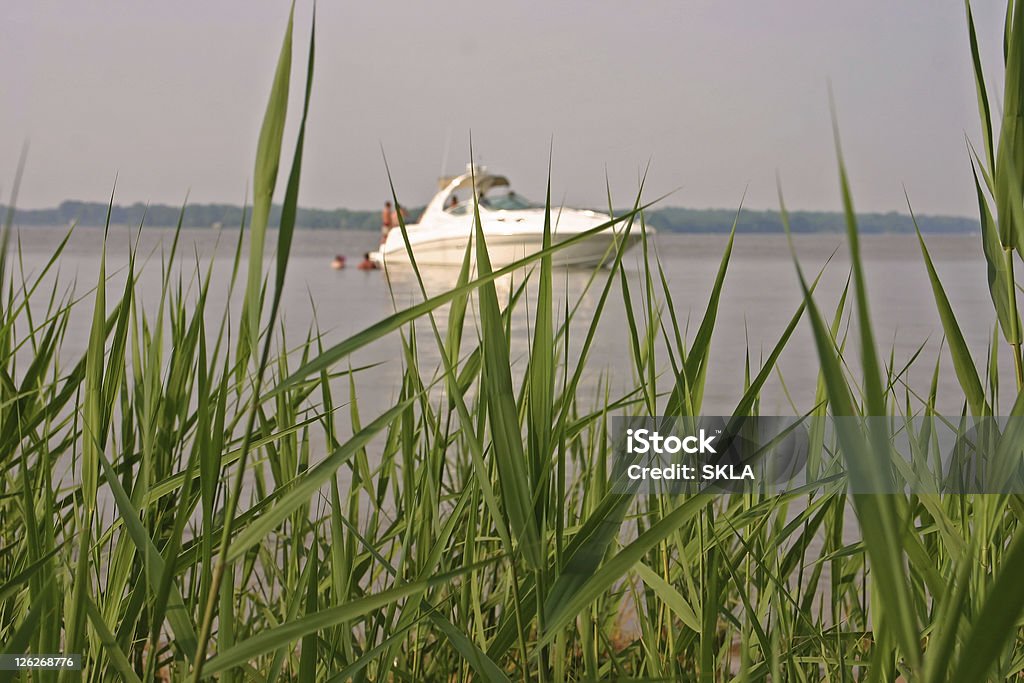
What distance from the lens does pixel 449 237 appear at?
11.7 m

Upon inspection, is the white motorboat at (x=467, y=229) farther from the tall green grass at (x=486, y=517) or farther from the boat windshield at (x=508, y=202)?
the tall green grass at (x=486, y=517)

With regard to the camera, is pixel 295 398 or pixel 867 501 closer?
pixel 867 501

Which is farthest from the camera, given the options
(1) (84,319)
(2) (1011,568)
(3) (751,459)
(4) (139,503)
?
(1) (84,319)

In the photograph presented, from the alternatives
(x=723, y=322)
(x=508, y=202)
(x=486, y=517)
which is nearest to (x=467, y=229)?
(x=508, y=202)

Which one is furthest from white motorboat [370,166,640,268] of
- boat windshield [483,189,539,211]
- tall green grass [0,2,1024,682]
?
tall green grass [0,2,1024,682]

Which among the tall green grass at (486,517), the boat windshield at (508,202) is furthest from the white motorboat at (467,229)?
the tall green grass at (486,517)

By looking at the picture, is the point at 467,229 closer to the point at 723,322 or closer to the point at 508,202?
the point at 508,202

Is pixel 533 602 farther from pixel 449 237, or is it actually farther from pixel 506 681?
pixel 449 237

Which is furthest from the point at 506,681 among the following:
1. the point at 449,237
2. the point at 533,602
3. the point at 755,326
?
the point at 449,237

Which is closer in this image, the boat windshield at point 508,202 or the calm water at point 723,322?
the calm water at point 723,322

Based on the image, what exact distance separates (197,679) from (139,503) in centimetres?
25

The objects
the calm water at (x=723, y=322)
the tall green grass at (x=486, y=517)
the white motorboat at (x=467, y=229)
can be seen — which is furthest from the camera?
the white motorboat at (x=467, y=229)

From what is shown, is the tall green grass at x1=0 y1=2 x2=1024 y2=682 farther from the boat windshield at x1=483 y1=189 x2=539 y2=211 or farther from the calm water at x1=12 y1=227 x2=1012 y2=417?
the boat windshield at x1=483 y1=189 x2=539 y2=211

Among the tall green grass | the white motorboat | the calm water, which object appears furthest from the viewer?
the white motorboat
